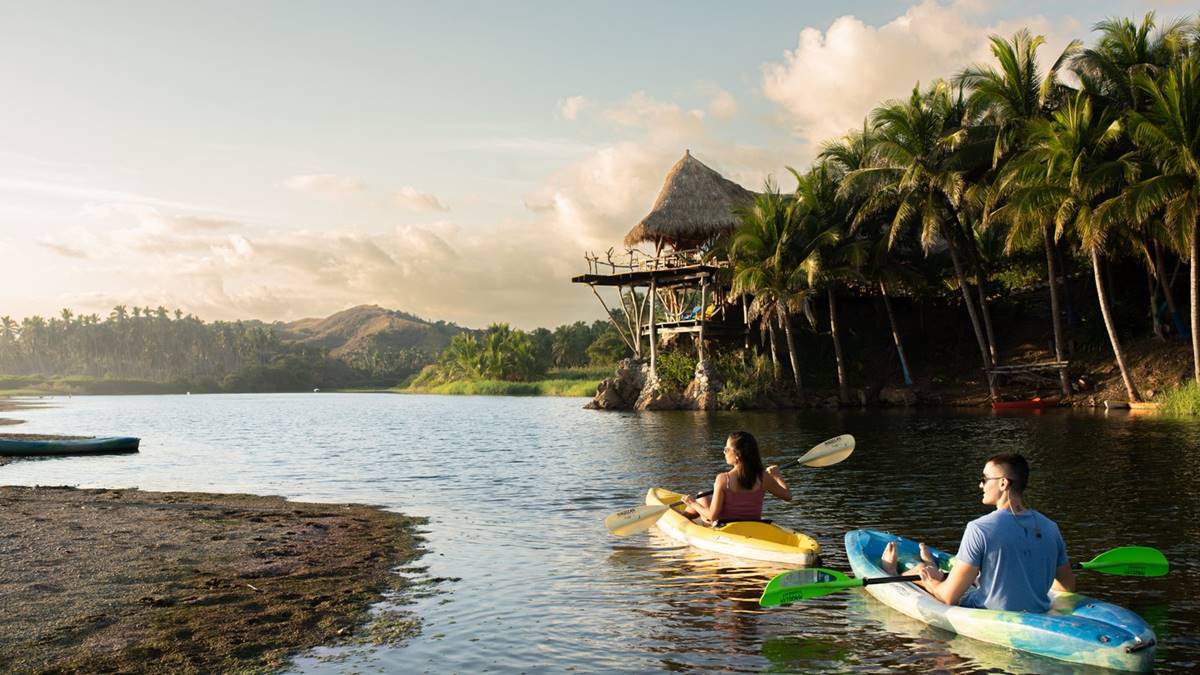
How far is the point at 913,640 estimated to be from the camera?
7523 millimetres

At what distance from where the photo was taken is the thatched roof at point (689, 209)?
4500 centimetres

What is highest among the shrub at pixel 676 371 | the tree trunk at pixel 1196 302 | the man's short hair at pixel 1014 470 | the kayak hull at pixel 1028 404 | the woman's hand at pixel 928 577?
the tree trunk at pixel 1196 302

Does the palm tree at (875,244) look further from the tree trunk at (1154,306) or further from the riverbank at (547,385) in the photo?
the riverbank at (547,385)

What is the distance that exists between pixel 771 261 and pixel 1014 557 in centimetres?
3300

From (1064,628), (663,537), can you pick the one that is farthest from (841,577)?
(663,537)

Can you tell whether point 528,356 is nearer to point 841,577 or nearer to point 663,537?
point 663,537

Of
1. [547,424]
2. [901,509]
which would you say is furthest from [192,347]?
[901,509]

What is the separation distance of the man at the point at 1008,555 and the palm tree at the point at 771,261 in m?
31.8

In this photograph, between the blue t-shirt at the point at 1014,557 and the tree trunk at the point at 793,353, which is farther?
the tree trunk at the point at 793,353

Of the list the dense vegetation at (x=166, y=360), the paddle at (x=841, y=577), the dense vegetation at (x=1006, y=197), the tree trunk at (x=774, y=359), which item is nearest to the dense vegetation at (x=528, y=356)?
the dense vegetation at (x=166, y=360)

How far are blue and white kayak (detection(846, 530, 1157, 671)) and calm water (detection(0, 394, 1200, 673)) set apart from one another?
139 millimetres

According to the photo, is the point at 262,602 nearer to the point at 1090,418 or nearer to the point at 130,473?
the point at 130,473

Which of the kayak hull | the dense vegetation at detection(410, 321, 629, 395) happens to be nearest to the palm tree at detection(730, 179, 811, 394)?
the kayak hull

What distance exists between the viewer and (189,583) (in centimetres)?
927
